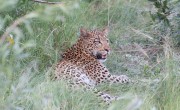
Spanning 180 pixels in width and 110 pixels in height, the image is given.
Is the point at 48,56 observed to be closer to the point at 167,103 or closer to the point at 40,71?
the point at 40,71

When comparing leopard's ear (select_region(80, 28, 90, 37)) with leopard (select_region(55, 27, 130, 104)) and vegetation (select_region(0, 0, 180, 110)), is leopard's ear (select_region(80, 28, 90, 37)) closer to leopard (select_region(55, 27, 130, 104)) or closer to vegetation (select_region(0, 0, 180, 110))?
leopard (select_region(55, 27, 130, 104))

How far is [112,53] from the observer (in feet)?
23.6

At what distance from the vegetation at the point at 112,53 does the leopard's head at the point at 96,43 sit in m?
0.29

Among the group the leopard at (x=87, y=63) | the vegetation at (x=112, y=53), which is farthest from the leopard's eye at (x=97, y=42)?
the vegetation at (x=112, y=53)

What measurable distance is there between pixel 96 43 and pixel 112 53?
0.56 metres

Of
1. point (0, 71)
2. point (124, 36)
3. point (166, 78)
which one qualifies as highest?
point (0, 71)

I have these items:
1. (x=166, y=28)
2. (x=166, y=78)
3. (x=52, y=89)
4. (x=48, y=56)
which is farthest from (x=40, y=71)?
(x=166, y=28)

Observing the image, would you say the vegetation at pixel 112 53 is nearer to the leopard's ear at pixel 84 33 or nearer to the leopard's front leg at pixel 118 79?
the leopard's front leg at pixel 118 79

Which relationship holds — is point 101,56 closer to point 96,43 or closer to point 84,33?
point 96,43

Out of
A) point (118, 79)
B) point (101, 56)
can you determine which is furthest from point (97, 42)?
point (118, 79)

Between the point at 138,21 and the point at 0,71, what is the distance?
530 centimetres

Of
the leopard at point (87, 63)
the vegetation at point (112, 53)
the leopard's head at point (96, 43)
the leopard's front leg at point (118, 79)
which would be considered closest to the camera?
the vegetation at point (112, 53)

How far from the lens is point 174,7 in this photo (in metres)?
6.82

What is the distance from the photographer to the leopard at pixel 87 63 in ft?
19.4
